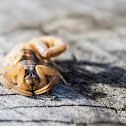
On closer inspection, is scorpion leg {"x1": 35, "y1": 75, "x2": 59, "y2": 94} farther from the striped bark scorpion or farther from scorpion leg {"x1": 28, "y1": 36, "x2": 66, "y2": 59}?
scorpion leg {"x1": 28, "y1": 36, "x2": 66, "y2": 59}

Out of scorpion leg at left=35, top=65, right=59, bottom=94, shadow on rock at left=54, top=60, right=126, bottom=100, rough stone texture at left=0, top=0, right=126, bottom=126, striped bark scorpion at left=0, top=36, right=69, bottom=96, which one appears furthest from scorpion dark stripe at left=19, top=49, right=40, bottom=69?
shadow on rock at left=54, top=60, right=126, bottom=100

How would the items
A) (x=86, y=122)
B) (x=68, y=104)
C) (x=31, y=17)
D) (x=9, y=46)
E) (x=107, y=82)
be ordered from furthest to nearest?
(x=31, y=17) < (x=9, y=46) < (x=107, y=82) < (x=68, y=104) < (x=86, y=122)

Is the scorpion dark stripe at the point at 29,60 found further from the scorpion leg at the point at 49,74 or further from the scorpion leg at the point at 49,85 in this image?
the scorpion leg at the point at 49,85

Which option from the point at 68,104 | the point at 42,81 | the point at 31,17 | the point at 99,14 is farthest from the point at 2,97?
the point at 99,14

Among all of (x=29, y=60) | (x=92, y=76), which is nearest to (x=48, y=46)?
(x=29, y=60)

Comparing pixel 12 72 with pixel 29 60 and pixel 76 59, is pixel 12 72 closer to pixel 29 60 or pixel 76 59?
pixel 29 60

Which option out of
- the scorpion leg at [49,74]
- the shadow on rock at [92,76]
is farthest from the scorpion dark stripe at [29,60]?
the shadow on rock at [92,76]

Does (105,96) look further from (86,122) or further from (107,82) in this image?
(86,122)
